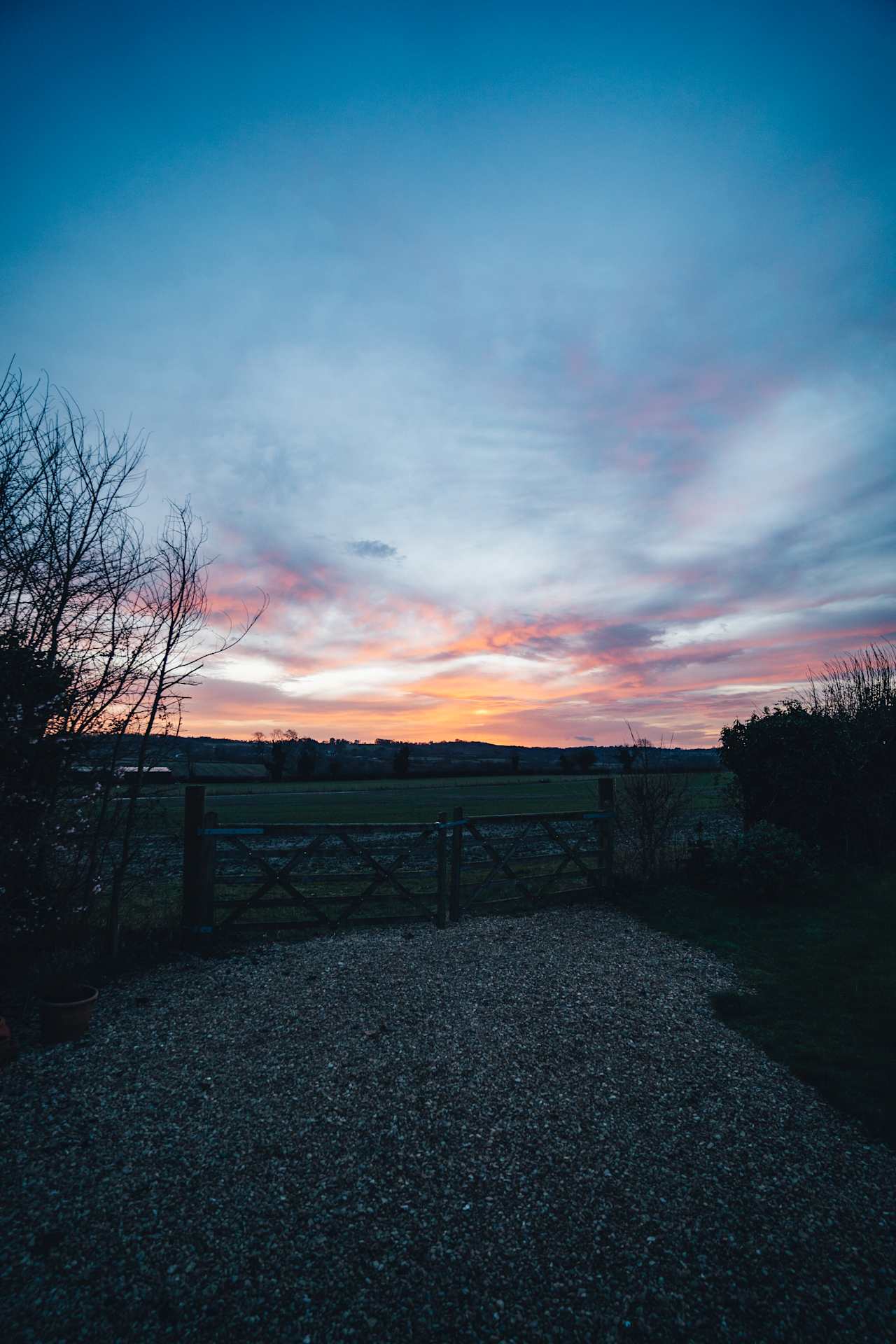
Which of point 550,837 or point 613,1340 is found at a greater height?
point 550,837

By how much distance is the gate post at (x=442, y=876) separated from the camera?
35.7 ft

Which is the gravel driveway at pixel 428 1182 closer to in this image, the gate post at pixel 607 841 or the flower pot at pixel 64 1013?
the flower pot at pixel 64 1013

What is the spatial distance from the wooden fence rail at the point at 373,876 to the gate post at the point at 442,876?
0.02 metres

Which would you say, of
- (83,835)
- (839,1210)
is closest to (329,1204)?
(839,1210)

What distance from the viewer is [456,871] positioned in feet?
36.7

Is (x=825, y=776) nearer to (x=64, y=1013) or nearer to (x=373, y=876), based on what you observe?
(x=373, y=876)

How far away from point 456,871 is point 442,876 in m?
0.36

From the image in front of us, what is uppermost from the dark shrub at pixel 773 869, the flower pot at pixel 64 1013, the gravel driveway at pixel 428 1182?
the dark shrub at pixel 773 869

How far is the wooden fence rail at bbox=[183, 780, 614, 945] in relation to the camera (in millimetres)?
9531

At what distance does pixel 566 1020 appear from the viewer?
7141 millimetres

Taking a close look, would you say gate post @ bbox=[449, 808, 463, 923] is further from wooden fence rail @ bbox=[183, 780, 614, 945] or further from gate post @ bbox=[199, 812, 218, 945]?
gate post @ bbox=[199, 812, 218, 945]

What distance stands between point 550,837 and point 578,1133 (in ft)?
25.1

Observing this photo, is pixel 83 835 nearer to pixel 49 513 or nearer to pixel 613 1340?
pixel 49 513

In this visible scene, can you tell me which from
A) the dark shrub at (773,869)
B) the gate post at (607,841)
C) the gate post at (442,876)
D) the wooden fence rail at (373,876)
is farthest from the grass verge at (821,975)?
the gate post at (442,876)
